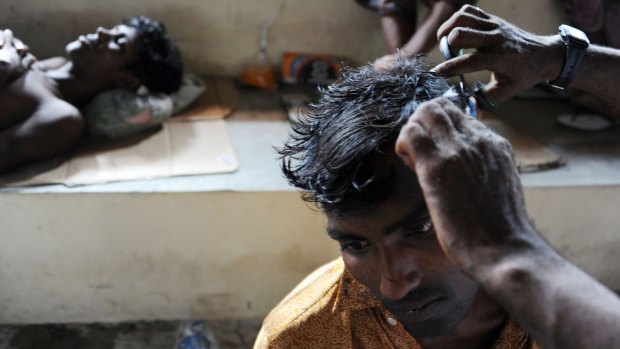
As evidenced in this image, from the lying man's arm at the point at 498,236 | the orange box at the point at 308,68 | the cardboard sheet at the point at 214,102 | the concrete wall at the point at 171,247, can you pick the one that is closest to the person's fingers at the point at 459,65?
the lying man's arm at the point at 498,236

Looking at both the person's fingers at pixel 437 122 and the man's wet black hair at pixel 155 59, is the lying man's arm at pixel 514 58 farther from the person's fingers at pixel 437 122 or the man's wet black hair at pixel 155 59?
the man's wet black hair at pixel 155 59

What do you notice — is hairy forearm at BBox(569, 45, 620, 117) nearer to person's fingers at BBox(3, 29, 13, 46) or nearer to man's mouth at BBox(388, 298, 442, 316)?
man's mouth at BBox(388, 298, 442, 316)

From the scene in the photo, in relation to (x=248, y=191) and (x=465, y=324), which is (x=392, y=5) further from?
(x=465, y=324)

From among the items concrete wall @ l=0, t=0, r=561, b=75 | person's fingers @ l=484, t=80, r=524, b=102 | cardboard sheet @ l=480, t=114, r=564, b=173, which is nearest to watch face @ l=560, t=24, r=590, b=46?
person's fingers @ l=484, t=80, r=524, b=102

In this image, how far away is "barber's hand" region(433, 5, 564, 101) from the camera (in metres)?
1.10

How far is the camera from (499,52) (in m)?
1.15

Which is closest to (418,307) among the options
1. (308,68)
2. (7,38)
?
(7,38)

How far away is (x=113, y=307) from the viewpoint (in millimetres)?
2291

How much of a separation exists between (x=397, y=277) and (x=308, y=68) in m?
2.26

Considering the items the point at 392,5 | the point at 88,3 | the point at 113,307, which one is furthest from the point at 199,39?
the point at 113,307

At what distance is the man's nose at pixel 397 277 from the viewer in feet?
3.01

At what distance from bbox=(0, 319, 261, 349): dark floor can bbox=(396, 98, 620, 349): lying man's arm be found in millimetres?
1790

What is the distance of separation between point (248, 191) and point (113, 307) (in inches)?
28.5

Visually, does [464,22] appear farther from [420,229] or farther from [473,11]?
[420,229]
